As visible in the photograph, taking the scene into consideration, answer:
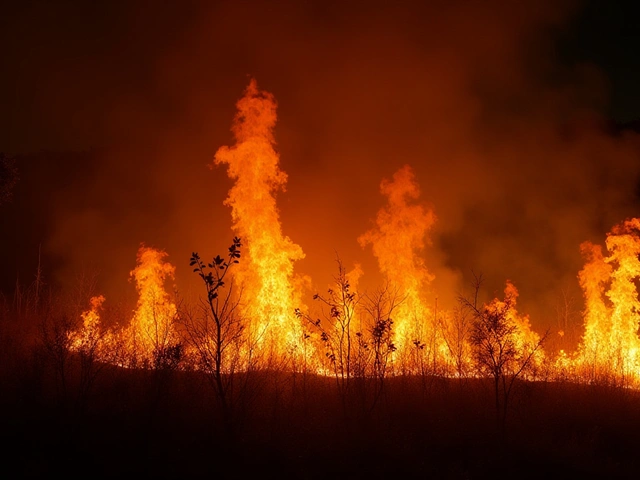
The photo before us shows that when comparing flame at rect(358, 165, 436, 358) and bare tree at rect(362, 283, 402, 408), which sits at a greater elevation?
flame at rect(358, 165, 436, 358)

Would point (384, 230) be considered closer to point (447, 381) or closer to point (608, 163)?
point (447, 381)

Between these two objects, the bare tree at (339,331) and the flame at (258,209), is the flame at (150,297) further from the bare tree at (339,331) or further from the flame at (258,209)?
the bare tree at (339,331)

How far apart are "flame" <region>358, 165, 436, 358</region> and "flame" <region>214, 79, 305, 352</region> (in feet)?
16.9

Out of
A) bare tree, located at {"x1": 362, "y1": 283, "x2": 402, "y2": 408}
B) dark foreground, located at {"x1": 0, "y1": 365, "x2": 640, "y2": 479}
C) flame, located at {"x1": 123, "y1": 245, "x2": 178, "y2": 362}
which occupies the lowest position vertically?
dark foreground, located at {"x1": 0, "y1": 365, "x2": 640, "y2": 479}

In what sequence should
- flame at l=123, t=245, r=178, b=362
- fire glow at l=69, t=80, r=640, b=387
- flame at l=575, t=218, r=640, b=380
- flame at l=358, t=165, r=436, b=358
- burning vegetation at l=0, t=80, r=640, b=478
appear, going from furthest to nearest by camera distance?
Result: flame at l=358, t=165, r=436, b=358
flame at l=575, t=218, r=640, b=380
flame at l=123, t=245, r=178, b=362
fire glow at l=69, t=80, r=640, b=387
burning vegetation at l=0, t=80, r=640, b=478

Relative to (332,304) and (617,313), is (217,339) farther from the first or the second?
(617,313)

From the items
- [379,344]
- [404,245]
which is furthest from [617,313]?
[379,344]

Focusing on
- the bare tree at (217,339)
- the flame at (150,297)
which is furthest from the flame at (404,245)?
the flame at (150,297)

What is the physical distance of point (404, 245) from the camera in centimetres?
2759

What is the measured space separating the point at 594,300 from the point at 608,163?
2790 centimetres

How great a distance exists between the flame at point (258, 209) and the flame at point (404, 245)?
203 inches

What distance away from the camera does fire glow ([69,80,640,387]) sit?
2241cm

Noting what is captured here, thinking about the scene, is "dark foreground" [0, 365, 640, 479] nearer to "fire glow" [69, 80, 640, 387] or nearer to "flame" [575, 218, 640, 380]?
"fire glow" [69, 80, 640, 387]

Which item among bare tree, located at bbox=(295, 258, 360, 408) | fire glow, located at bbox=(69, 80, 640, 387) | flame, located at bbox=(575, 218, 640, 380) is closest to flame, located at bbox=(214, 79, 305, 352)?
fire glow, located at bbox=(69, 80, 640, 387)
